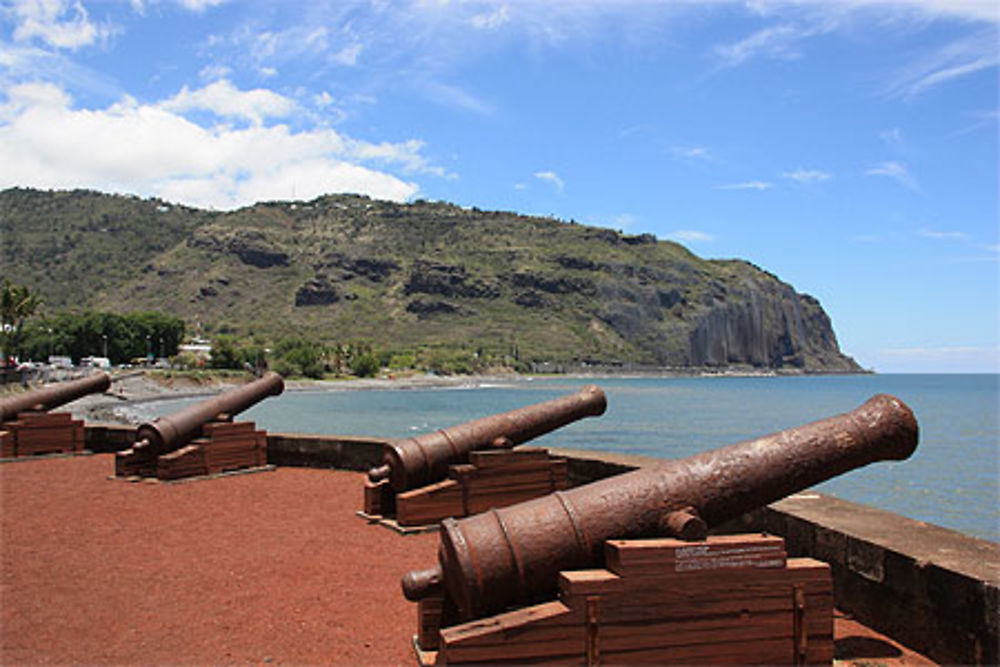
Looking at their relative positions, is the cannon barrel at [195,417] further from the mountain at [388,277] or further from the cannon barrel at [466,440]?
the mountain at [388,277]

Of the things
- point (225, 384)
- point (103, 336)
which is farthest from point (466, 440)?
point (225, 384)

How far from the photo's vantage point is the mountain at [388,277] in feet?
437

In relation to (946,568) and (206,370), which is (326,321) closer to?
(206,370)

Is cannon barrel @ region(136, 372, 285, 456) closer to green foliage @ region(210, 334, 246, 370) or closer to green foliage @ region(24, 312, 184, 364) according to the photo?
green foliage @ region(24, 312, 184, 364)

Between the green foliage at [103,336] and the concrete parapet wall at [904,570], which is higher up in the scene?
the green foliage at [103,336]

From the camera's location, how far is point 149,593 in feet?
16.4

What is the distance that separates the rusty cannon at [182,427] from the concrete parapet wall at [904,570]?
640 cm

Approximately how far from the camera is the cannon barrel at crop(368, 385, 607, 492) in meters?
6.96

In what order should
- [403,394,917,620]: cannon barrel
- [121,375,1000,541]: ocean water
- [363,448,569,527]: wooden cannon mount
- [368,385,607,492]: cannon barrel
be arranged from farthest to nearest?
1. [121,375,1000,541]: ocean water
2. [368,385,607,492]: cannon barrel
3. [363,448,569,527]: wooden cannon mount
4. [403,394,917,620]: cannon barrel

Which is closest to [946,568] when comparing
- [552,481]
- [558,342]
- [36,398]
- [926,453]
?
[552,481]

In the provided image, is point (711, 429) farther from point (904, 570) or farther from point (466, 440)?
point (904, 570)

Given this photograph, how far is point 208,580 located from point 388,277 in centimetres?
15291

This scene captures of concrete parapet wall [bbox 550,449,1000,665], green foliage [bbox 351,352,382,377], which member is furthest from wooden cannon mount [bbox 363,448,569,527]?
green foliage [bbox 351,352,382,377]

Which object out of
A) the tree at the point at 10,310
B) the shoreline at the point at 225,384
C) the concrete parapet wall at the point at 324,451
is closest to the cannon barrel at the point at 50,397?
the concrete parapet wall at the point at 324,451
